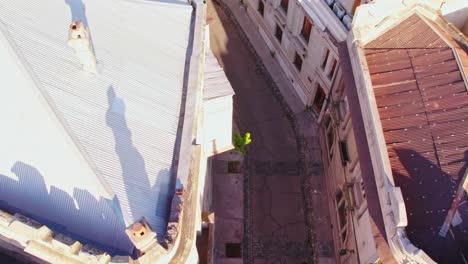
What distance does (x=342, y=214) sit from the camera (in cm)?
3259

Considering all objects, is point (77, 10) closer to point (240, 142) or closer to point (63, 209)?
point (63, 209)

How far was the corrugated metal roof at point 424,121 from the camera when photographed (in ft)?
72.7

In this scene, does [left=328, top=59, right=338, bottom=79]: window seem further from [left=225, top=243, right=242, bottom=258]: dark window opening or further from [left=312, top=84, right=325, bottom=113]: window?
[left=225, top=243, right=242, bottom=258]: dark window opening

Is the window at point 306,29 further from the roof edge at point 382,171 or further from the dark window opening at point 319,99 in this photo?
the roof edge at point 382,171

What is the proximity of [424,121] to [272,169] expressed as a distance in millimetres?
15384

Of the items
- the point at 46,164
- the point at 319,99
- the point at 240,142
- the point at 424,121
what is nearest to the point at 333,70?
the point at 319,99

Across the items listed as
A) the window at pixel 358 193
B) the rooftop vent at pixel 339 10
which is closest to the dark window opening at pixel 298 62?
the rooftop vent at pixel 339 10

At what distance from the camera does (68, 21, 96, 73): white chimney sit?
20.2 metres

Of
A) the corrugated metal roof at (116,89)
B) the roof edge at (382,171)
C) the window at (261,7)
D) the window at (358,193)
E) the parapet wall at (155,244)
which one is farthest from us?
the window at (261,7)

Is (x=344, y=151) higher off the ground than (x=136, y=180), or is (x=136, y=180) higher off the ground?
(x=344, y=151)

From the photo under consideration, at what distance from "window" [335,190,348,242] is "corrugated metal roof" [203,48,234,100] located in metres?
11.6

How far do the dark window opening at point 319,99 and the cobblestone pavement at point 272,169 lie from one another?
3.59 ft

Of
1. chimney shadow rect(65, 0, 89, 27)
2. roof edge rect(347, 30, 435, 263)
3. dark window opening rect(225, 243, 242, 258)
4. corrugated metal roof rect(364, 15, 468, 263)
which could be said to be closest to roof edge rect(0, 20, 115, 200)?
chimney shadow rect(65, 0, 89, 27)

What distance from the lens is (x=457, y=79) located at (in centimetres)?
2539
